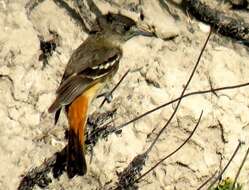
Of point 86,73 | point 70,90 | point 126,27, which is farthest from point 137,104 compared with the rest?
point 126,27

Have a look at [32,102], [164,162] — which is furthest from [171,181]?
[32,102]

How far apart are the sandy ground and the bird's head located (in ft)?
0.54

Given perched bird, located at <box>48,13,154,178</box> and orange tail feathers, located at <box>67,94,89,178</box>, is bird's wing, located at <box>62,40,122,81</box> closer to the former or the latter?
perched bird, located at <box>48,13,154,178</box>

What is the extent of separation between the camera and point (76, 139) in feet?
17.4

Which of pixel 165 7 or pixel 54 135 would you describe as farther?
pixel 165 7

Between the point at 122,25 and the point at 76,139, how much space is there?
1214 millimetres

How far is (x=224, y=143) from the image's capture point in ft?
18.5

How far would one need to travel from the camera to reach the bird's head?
19.6 ft

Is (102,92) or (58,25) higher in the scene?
(58,25)

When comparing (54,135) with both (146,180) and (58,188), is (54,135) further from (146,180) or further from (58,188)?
(146,180)

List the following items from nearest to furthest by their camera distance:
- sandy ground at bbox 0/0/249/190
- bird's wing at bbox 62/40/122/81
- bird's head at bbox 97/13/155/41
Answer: sandy ground at bbox 0/0/249/190 → bird's wing at bbox 62/40/122/81 → bird's head at bbox 97/13/155/41

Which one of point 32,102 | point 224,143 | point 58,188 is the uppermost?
point 32,102

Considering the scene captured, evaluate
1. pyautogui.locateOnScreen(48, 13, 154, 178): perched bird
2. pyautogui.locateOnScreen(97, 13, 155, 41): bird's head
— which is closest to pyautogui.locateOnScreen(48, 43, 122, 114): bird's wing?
pyautogui.locateOnScreen(48, 13, 154, 178): perched bird

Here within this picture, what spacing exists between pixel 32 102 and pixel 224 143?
4.98 ft
